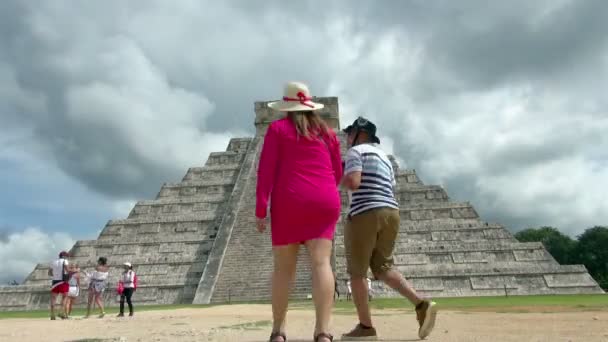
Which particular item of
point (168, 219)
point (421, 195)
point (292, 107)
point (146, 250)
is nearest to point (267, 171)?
point (292, 107)

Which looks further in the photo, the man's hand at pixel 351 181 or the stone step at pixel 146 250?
the stone step at pixel 146 250

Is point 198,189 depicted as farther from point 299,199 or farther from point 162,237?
point 299,199

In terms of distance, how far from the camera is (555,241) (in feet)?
233

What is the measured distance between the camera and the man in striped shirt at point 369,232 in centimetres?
488

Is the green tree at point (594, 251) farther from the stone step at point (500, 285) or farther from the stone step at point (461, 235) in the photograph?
the stone step at point (500, 285)

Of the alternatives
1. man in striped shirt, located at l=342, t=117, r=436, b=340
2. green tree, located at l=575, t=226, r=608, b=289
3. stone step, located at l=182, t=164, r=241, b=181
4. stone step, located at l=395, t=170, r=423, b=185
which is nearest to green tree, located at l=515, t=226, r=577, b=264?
green tree, located at l=575, t=226, r=608, b=289

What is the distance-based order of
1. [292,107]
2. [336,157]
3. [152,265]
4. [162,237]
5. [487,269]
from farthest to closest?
1. [162,237]
2. [152,265]
3. [487,269]
4. [336,157]
5. [292,107]

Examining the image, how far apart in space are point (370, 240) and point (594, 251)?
65.9m

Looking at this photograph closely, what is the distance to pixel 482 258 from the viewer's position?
20.7 meters

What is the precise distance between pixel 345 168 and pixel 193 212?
72.4 ft

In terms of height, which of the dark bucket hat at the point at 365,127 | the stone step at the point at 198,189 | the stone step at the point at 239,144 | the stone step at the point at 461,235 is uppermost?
the stone step at the point at 239,144

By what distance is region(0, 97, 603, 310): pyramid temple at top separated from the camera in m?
19.2

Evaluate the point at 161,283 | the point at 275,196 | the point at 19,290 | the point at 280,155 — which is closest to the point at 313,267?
the point at 275,196

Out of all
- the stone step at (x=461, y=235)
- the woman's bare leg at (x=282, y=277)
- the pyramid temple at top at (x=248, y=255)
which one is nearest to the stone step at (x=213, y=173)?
the pyramid temple at top at (x=248, y=255)
